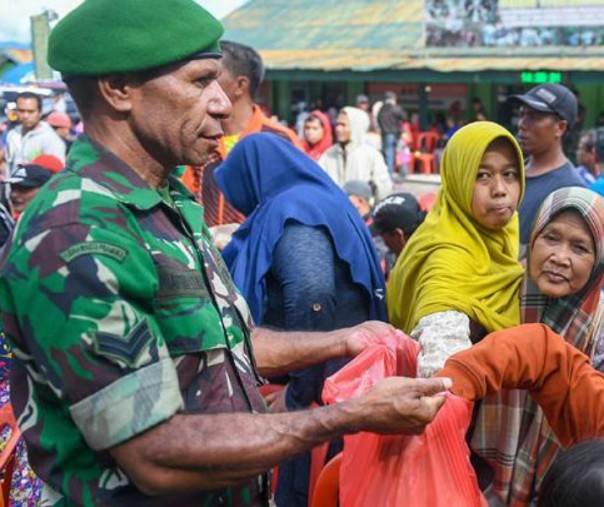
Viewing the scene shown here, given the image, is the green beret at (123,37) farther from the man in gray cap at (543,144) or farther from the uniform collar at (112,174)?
the man in gray cap at (543,144)

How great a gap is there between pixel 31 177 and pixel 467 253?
2.92 m

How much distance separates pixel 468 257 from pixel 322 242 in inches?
18.2

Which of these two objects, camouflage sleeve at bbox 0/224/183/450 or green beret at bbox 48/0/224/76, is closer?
camouflage sleeve at bbox 0/224/183/450

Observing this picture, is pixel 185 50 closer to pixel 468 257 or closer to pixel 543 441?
pixel 543 441

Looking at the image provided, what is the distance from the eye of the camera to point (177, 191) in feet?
6.30

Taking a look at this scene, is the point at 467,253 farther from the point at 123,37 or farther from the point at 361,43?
the point at 361,43

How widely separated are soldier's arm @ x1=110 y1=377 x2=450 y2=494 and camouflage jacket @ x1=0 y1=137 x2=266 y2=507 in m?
0.04

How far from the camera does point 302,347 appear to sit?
2139 millimetres

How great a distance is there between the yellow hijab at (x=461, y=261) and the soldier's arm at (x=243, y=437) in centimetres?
104

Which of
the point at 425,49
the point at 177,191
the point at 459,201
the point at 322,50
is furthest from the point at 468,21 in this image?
the point at 177,191

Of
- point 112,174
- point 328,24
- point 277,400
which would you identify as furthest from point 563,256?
point 328,24

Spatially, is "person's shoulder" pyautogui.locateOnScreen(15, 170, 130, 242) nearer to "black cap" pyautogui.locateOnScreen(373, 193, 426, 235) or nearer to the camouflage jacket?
the camouflage jacket

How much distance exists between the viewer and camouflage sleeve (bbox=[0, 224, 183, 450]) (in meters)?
1.43

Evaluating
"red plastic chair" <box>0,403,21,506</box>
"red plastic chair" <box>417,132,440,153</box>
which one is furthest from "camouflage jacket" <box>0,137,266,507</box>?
"red plastic chair" <box>417,132,440,153</box>
